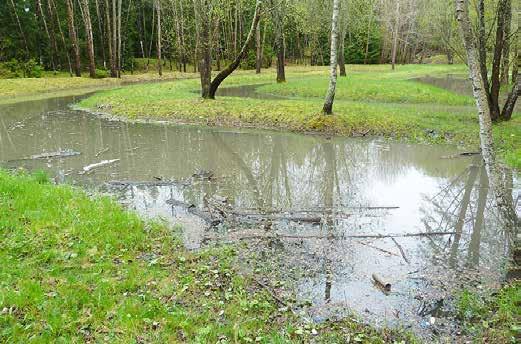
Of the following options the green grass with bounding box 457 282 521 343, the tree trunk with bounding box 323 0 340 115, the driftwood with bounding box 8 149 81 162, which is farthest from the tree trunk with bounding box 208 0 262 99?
the green grass with bounding box 457 282 521 343

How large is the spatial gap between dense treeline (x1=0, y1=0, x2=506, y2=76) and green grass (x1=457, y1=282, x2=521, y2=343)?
24.5m

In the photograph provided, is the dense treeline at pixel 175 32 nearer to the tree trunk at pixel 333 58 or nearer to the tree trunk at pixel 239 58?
the tree trunk at pixel 239 58

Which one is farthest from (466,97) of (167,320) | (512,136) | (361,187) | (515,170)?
(167,320)

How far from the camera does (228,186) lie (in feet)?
33.1

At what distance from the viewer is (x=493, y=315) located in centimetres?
505

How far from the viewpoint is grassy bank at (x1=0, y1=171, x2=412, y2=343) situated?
4.60 meters

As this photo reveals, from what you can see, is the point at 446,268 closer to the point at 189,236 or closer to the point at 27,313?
the point at 189,236

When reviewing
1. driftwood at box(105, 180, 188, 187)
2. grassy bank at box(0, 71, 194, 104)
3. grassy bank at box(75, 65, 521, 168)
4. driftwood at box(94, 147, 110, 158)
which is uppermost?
grassy bank at box(0, 71, 194, 104)

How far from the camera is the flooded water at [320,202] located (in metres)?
5.89

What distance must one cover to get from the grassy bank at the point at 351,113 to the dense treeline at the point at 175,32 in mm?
7180

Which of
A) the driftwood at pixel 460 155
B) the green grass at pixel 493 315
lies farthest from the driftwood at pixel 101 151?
the green grass at pixel 493 315

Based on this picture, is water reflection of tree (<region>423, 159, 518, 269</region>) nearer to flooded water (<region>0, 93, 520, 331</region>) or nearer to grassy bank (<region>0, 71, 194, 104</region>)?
flooded water (<region>0, 93, 520, 331</region>)

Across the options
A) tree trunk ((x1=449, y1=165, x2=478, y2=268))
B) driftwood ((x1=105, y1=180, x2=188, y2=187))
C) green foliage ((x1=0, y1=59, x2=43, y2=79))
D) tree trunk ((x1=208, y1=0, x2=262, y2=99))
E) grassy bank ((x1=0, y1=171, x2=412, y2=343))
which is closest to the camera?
grassy bank ((x1=0, y1=171, x2=412, y2=343))

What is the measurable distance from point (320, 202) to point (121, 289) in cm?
486
